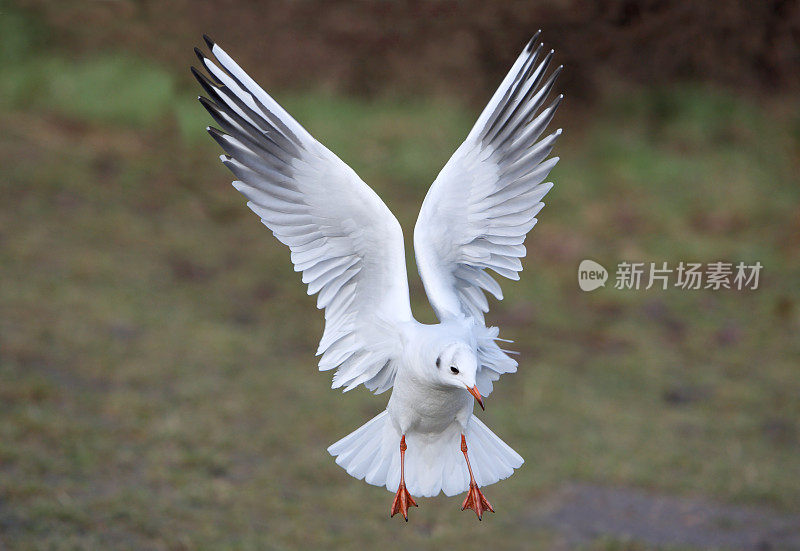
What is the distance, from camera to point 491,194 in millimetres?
3307

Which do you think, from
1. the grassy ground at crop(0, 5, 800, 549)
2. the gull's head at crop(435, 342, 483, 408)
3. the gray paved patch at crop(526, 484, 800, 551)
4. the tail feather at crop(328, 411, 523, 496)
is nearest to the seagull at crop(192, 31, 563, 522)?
the tail feather at crop(328, 411, 523, 496)

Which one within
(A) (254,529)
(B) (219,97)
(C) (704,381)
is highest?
(C) (704,381)

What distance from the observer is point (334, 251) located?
319 centimetres

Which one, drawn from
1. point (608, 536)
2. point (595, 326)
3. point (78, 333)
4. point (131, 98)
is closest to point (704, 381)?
point (595, 326)

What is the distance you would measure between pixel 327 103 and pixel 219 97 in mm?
6546

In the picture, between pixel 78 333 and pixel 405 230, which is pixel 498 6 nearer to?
pixel 405 230

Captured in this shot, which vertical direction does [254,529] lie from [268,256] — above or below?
below

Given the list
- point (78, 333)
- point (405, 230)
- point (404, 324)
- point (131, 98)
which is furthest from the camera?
A: point (131, 98)

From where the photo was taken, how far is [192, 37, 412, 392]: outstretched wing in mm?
3096
